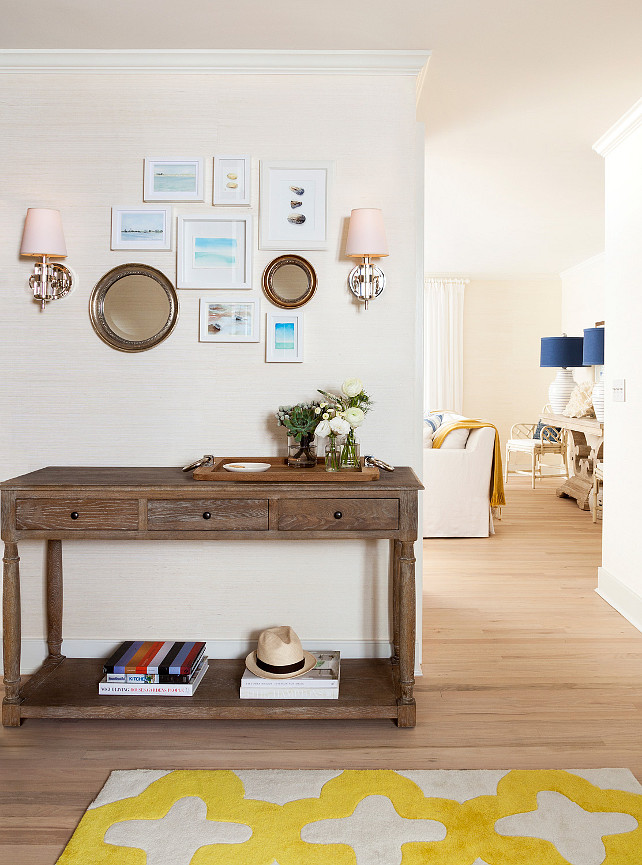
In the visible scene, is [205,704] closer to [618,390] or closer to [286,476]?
[286,476]

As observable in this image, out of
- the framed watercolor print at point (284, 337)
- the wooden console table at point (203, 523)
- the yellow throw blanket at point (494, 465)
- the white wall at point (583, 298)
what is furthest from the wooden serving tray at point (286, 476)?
the white wall at point (583, 298)

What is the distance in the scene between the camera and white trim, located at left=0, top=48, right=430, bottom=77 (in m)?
2.78

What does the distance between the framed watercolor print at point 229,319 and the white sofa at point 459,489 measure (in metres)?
2.76

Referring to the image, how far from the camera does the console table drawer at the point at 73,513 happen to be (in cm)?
242

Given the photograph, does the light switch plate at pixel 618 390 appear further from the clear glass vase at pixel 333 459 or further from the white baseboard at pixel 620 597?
the clear glass vase at pixel 333 459

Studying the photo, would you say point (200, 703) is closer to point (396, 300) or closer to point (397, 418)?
point (397, 418)

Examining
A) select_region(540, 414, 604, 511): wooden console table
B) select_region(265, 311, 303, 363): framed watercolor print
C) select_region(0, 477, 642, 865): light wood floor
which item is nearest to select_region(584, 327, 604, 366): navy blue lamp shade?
select_region(540, 414, 604, 511): wooden console table

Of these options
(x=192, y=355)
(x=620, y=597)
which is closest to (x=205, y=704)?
(x=192, y=355)

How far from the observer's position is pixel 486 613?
369cm

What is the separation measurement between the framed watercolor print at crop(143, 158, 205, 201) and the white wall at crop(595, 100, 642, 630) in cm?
210

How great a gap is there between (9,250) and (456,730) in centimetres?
255

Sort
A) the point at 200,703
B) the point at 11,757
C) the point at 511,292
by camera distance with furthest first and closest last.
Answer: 1. the point at 511,292
2. the point at 200,703
3. the point at 11,757

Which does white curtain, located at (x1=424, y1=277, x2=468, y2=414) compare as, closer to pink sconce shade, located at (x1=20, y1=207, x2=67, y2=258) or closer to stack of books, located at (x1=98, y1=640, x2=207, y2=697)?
pink sconce shade, located at (x1=20, y1=207, x2=67, y2=258)

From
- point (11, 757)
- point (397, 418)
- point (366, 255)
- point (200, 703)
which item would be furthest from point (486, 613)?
point (11, 757)
